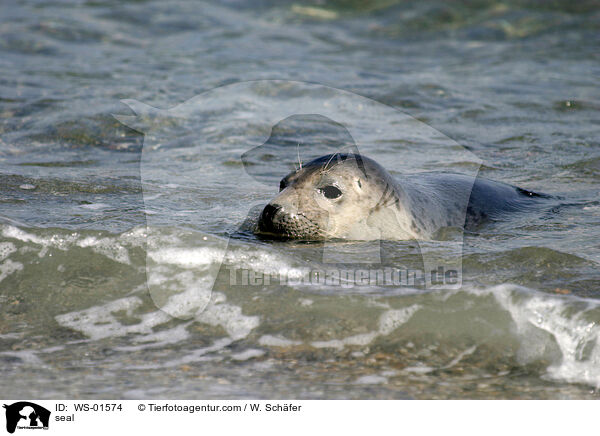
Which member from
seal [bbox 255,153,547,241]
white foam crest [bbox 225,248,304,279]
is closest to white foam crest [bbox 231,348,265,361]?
white foam crest [bbox 225,248,304,279]

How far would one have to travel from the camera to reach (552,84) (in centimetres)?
1147

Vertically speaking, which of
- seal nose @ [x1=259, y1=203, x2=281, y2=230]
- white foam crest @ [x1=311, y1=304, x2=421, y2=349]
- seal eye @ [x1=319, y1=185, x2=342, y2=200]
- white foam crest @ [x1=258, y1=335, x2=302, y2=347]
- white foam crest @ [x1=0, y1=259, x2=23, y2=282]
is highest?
seal eye @ [x1=319, y1=185, x2=342, y2=200]

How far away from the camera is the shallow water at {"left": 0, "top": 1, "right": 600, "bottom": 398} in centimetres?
361

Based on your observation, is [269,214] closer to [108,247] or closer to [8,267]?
[108,247]

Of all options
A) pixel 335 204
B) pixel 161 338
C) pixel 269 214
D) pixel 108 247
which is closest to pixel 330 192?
pixel 335 204

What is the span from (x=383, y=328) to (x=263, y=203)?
2587mm

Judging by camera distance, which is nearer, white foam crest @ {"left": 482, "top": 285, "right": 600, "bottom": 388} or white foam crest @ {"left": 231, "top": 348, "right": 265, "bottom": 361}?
white foam crest @ {"left": 482, "top": 285, "right": 600, "bottom": 388}

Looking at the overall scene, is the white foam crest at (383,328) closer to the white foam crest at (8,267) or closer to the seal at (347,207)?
the seal at (347,207)
